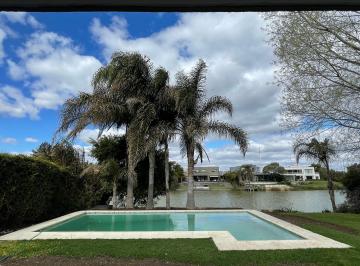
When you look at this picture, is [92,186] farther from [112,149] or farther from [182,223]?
[182,223]

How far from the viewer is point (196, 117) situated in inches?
728

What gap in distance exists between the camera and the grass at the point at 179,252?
7504 mm

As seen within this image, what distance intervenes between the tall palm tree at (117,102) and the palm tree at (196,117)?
1730 mm

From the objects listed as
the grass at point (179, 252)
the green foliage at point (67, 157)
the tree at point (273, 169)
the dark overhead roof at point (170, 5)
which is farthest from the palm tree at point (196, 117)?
the tree at point (273, 169)

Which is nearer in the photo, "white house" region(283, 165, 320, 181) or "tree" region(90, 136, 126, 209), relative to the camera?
"tree" region(90, 136, 126, 209)

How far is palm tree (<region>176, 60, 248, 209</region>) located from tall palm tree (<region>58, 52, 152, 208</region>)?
1.73m

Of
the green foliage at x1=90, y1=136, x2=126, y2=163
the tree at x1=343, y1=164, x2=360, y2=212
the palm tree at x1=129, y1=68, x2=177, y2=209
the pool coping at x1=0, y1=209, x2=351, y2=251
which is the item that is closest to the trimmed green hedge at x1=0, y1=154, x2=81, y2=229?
the pool coping at x1=0, y1=209, x2=351, y2=251

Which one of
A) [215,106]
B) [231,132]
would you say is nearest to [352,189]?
[231,132]

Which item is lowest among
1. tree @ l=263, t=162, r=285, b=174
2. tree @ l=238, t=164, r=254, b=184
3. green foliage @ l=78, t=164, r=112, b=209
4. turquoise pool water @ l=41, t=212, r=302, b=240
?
turquoise pool water @ l=41, t=212, r=302, b=240

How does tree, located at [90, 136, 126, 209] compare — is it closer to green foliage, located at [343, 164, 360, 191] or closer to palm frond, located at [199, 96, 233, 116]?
palm frond, located at [199, 96, 233, 116]

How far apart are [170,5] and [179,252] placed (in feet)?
23.0

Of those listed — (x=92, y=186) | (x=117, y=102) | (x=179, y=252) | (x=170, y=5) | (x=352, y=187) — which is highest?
(x=117, y=102)

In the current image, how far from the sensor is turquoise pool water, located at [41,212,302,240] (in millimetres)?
11827

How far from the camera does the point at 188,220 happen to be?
14977 millimetres
